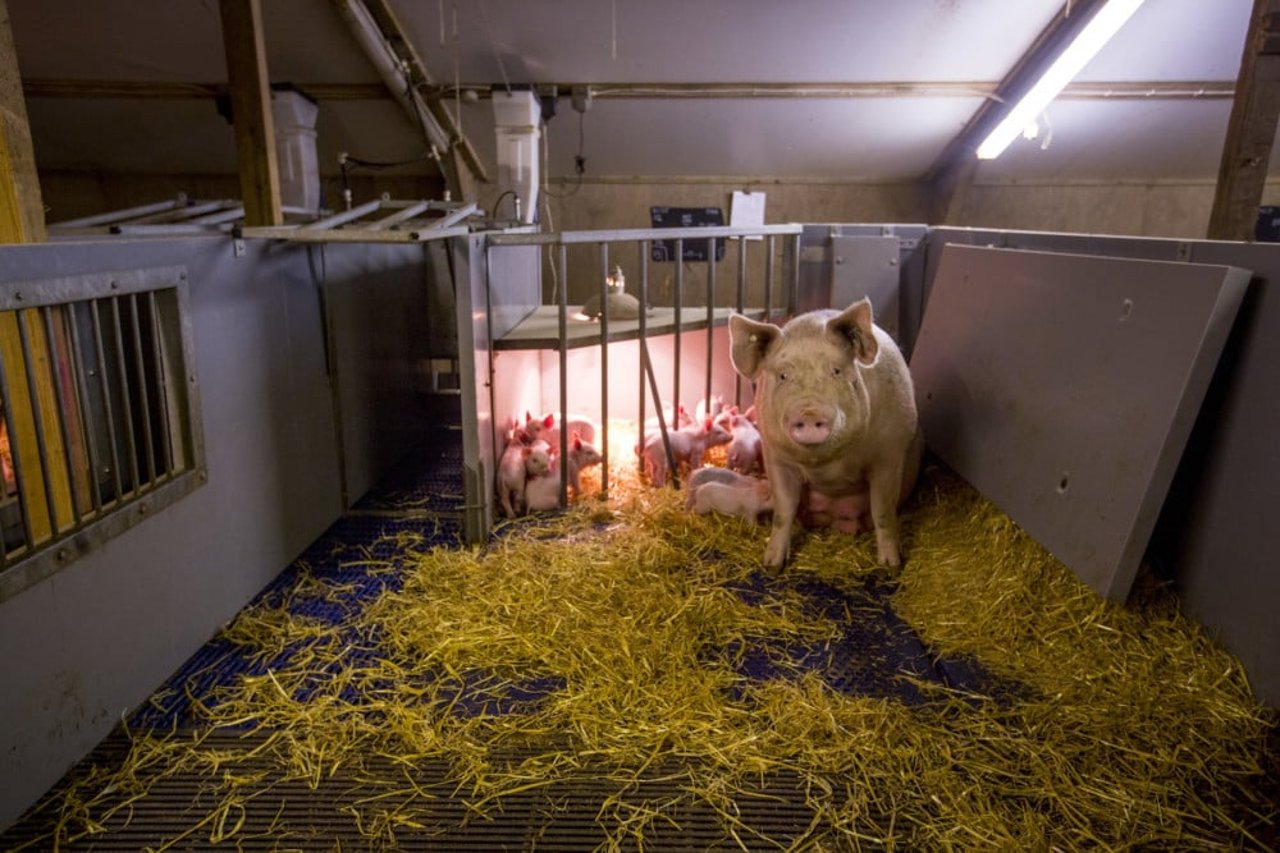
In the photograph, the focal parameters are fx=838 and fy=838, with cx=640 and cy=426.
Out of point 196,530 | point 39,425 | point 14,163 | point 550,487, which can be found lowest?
point 550,487

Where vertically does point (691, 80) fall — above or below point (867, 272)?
above

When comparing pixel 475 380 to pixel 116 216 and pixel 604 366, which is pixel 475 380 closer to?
pixel 604 366

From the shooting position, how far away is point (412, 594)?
10.2 ft

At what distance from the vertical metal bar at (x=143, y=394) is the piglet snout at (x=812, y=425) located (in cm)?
198

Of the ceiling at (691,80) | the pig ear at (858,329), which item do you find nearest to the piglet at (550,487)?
the pig ear at (858,329)

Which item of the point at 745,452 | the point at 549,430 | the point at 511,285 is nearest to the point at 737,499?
the point at 745,452

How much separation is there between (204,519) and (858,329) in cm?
Result: 227

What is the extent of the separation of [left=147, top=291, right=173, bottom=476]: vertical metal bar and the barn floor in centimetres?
66

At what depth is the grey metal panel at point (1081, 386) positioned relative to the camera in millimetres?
2250

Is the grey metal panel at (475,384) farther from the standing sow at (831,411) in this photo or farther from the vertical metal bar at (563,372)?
the standing sow at (831,411)

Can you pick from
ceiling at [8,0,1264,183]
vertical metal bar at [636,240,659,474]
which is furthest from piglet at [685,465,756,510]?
ceiling at [8,0,1264,183]

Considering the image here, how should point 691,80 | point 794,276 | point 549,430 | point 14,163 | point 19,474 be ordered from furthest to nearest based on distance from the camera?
point 691,80 → point 794,276 → point 549,430 → point 14,163 → point 19,474

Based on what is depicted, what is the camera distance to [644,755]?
7.12 feet

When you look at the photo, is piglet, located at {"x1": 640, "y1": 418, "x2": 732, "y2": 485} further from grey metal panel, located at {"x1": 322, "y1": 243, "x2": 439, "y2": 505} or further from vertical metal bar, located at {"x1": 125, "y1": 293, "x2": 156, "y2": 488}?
vertical metal bar, located at {"x1": 125, "y1": 293, "x2": 156, "y2": 488}
